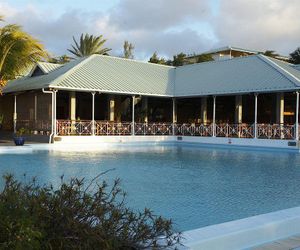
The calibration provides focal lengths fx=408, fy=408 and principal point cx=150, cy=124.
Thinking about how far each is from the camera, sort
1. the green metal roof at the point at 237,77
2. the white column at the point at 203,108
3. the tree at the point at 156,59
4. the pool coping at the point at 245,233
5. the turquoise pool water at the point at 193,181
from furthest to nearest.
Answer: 1. the tree at the point at 156,59
2. the white column at the point at 203,108
3. the green metal roof at the point at 237,77
4. the turquoise pool water at the point at 193,181
5. the pool coping at the point at 245,233

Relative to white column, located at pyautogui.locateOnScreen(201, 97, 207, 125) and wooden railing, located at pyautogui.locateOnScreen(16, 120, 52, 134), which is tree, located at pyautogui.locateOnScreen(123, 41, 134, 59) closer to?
white column, located at pyautogui.locateOnScreen(201, 97, 207, 125)

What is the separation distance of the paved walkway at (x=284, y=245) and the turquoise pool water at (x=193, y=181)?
5.07 ft

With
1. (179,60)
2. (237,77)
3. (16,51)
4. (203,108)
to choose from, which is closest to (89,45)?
(179,60)

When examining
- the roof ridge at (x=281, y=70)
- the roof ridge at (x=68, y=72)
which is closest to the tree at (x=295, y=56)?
the roof ridge at (x=281, y=70)

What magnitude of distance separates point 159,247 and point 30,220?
1.15m

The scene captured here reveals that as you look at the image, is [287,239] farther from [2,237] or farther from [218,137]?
[218,137]

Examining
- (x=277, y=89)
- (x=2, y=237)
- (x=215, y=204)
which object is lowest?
(x=215, y=204)

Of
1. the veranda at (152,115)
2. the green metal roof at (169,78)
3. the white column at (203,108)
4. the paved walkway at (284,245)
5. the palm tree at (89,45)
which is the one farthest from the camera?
the palm tree at (89,45)

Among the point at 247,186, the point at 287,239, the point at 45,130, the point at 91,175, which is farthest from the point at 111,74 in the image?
the point at 287,239

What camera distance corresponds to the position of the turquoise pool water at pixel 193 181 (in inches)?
280

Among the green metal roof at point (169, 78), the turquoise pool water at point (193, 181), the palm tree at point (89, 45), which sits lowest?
the turquoise pool water at point (193, 181)

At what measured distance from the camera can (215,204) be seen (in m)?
7.58

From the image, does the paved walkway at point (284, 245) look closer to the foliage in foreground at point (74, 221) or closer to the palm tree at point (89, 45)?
the foliage in foreground at point (74, 221)

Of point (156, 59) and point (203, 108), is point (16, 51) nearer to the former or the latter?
point (203, 108)
